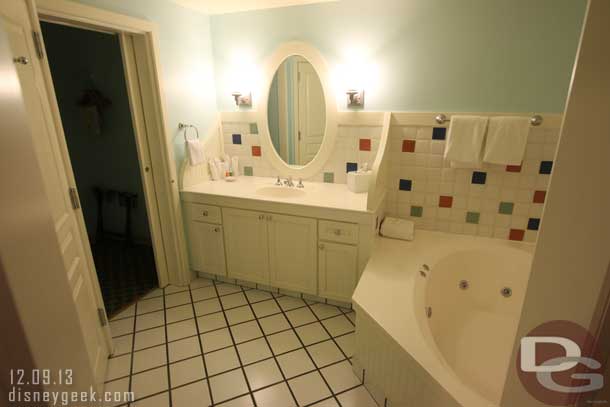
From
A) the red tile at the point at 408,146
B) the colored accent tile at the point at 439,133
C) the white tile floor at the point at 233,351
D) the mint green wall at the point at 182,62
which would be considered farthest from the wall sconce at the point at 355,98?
the white tile floor at the point at 233,351

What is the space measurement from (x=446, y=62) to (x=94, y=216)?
11.8 ft

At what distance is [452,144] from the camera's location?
2137 millimetres

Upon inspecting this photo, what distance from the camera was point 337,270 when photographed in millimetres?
2289

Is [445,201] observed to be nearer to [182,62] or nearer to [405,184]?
[405,184]

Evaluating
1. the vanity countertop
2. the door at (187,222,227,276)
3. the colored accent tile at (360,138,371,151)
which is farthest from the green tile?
the door at (187,222,227,276)

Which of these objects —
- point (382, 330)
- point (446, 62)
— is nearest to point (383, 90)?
point (446, 62)

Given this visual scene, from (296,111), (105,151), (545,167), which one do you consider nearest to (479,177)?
(545,167)

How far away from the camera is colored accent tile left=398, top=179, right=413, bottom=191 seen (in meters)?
2.42

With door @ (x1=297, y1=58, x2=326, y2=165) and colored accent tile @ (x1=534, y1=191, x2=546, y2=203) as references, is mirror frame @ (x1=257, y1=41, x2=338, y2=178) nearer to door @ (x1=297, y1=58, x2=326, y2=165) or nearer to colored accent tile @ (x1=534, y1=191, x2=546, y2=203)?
door @ (x1=297, y1=58, x2=326, y2=165)

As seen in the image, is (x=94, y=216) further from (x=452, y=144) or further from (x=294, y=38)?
(x=452, y=144)

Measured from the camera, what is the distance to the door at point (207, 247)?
2595 millimetres

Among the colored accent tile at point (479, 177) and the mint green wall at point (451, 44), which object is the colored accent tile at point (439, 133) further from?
the colored accent tile at point (479, 177)

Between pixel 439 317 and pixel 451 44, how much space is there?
1775 millimetres

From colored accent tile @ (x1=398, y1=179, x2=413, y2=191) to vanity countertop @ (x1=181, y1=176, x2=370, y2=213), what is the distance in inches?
11.6
